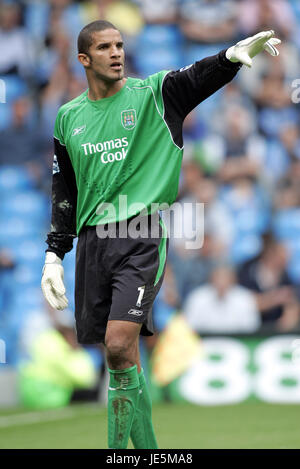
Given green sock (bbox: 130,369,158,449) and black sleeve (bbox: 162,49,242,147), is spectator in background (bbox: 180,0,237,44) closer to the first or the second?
black sleeve (bbox: 162,49,242,147)

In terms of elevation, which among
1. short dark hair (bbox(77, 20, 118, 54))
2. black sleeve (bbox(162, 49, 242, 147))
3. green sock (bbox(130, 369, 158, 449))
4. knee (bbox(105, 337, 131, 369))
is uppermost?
short dark hair (bbox(77, 20, 118, 54))

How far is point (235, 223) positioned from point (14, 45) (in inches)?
162

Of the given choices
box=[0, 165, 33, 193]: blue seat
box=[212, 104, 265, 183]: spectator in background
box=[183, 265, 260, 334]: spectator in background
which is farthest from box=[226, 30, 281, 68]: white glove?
box=[0, 165, 33, 193]: blue seat

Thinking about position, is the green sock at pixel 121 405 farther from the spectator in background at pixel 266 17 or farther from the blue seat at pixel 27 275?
the spectator in background at pixel 266 17

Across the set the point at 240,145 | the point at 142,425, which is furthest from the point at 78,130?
the point at 240,145

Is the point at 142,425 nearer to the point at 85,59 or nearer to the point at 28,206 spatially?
the point at 85,59

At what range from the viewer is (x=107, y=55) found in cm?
505

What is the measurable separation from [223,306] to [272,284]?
72 centimetres

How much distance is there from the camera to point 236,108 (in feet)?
39.0

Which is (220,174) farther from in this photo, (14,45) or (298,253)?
(14,45)

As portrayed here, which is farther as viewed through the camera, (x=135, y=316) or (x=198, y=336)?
(x=198, y=336)

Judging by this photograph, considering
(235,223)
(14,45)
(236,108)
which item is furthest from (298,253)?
(14,45)

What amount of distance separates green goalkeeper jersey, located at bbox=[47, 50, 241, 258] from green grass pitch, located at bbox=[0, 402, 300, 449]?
2.15 metres

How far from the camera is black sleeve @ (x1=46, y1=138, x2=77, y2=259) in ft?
17.6
